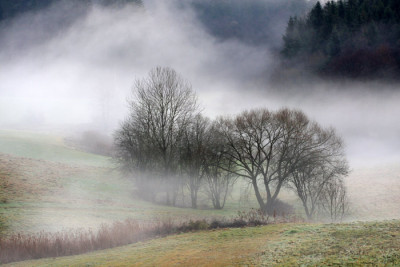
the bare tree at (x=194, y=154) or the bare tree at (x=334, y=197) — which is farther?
the bare tree at (x=194, y=154)

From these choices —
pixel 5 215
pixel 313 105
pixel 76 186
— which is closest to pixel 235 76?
pixel 313 105

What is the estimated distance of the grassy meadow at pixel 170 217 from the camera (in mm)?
9578

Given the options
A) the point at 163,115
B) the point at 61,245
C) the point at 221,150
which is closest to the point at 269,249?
the point at 61,245

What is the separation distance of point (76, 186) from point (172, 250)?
91.3 feet

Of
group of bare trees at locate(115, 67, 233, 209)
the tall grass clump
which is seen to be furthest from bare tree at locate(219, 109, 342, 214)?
the tall grass clump

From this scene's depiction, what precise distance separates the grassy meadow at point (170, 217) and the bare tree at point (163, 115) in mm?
5618

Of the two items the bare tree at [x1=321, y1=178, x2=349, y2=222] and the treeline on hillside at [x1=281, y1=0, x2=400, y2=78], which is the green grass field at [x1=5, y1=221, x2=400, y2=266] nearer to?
the bare tree at [x1=321, y1=178, x2=349, y2=222]

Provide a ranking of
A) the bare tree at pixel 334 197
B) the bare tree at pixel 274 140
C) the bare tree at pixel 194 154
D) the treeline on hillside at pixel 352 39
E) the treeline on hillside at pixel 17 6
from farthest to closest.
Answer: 1. the treeline on hillside at pixel 17 6
2. the treeline on hillside at pixel 352 39
3. the bare tree at pixel 194 154
4. the bare tree at pixel 274 140
5. the bare tree at pixel 334 197

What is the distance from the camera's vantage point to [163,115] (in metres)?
37.7

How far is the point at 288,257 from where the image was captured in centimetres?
932

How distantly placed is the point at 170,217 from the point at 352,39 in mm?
76376

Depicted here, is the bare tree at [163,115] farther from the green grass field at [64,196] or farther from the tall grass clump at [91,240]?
the tall grass clump at [91,240]

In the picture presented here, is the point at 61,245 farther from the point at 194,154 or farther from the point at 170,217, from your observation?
the point at 194,154

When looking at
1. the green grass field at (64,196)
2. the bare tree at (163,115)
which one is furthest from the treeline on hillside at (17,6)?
the bare tree at (163,115)
